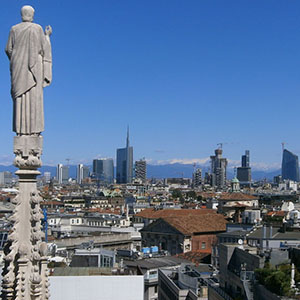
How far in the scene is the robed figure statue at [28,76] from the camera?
20.7 feet

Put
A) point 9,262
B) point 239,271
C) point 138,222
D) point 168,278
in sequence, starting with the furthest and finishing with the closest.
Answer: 1. point 138,222
2. point 168,278
3. point 239,271
4. point 9,262

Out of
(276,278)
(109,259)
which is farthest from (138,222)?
(276,278)

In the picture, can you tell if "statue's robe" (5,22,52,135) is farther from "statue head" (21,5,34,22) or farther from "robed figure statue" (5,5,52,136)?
"statue head" (21,5,34,22)

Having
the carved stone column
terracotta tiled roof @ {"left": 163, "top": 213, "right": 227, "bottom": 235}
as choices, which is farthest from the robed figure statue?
terracotta tiled roof @ {"left": 163, "top": 213, "right": 227, "bottom": 235}

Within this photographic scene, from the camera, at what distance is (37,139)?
626 cm

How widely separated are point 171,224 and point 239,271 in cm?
4287

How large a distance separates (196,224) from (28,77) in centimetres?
6808

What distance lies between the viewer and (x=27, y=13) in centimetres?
661

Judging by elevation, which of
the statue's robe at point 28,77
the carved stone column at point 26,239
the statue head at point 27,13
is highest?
the statue head at point 27,13

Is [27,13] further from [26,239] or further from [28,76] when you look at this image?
[26,239]

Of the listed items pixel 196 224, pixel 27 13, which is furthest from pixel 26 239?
pixel 196 224

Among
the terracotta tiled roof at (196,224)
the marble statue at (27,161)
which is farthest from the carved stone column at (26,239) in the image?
the terracotta tiled roof at (196,224)

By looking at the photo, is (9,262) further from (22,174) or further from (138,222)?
(138,222)

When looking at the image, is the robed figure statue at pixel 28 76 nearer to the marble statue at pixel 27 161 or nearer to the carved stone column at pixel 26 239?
the marble statue at pixel 27 161
